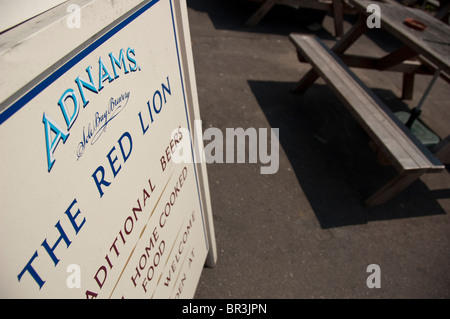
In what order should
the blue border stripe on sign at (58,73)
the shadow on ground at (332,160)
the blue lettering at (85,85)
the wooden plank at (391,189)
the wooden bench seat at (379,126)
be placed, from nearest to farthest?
the blue border stripe on sign at (58,73) → the blue lettering at (85,85) → the wooden bench seat at (379,126) → the wooden plank at (391,189) → the shadow on ground at (332,160)

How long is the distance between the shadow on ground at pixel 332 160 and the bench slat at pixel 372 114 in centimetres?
63

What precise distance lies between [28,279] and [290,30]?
5452 millimetres

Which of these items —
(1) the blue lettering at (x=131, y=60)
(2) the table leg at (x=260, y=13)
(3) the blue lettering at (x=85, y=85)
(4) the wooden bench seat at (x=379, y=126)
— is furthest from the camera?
(2) the table leg at (x=260, y=13)

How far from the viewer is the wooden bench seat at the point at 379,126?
6.66ft

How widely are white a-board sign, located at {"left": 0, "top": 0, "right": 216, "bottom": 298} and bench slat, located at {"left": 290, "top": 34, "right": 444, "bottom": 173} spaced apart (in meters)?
1.68

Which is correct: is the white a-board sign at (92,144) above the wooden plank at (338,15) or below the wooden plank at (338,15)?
above

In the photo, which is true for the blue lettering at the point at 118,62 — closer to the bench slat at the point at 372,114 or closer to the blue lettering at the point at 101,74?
the blue lettering at the point at 101,74

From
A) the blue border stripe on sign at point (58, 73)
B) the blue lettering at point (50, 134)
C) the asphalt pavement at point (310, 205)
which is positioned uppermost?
the blue border stripe on sign at point (58, 73)

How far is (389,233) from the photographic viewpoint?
94.0 inches

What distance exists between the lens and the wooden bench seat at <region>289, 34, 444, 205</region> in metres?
2.03

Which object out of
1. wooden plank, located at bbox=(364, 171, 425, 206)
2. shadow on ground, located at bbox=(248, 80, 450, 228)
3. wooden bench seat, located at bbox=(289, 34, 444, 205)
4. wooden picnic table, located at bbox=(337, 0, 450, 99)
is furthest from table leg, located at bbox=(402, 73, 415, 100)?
wooden plank, located at bbox=(364, 171, 425, 206)

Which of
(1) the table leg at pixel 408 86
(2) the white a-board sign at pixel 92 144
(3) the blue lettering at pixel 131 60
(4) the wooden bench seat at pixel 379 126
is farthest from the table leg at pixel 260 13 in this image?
(3) the blue lettering at pixel 131 60

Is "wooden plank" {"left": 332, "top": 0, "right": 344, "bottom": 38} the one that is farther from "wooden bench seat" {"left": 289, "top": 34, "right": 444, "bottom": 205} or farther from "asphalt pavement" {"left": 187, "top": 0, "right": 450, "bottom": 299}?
"wooden bench seat" {"left": 289, "top": 34, "right": 444, "bottom": 205}
